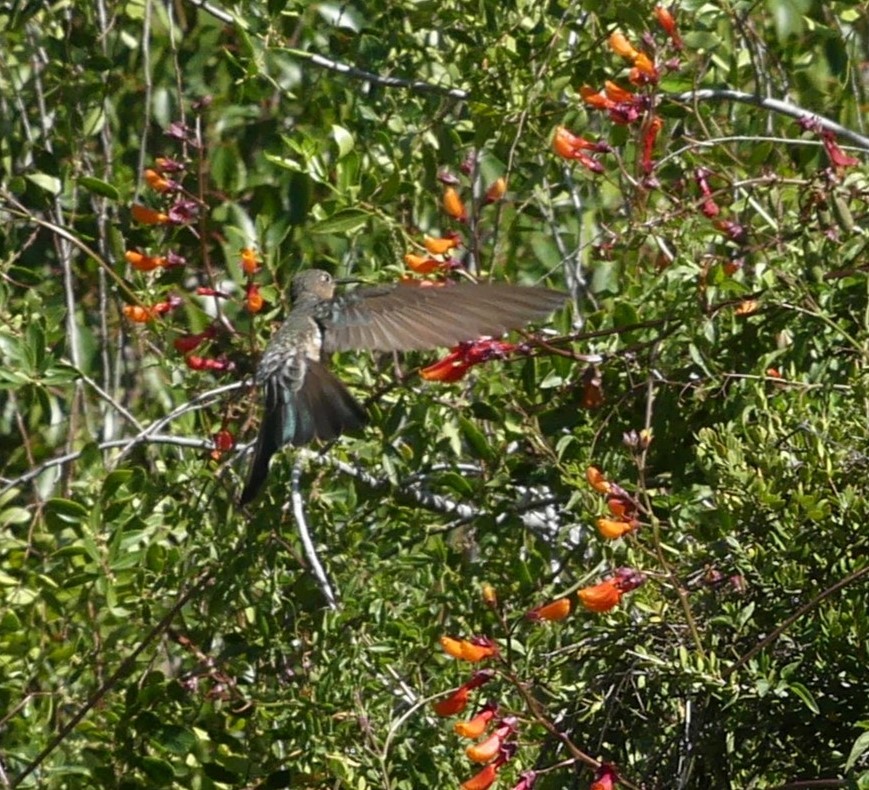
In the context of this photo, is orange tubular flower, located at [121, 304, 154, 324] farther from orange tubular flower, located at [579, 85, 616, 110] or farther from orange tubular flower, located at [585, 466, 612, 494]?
orange tubular flower, located at [585, 466, 612, 494]

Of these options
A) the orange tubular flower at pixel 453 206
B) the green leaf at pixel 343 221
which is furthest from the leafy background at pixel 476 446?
the orange tubular flower at pixel 453 206

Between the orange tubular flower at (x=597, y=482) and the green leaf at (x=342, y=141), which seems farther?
the green leaf at (x=342, y=141)

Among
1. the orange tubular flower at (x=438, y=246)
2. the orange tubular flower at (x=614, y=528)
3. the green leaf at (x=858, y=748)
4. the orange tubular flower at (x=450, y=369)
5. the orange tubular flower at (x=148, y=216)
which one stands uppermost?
the orange tubular flower at (x=148, y=216)

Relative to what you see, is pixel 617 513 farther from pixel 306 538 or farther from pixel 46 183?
pixel 46 183

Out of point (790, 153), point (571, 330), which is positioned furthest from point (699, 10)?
point (571, 330)

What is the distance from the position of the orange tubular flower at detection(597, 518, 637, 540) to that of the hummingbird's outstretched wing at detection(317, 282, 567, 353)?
1.38 feet

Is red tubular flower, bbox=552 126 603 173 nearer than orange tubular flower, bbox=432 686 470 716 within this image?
No

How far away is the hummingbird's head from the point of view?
10.5ft

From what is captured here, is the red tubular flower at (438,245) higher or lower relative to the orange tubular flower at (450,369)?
higher

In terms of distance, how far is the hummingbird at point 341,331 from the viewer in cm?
260

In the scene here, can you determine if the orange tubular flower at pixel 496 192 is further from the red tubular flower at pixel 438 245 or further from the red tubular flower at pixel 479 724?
the red tubular flower at pixel 479 724

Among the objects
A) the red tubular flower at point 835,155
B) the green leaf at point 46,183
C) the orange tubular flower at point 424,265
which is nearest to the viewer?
the red tubular flower at point 835,155

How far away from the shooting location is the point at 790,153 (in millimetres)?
3221

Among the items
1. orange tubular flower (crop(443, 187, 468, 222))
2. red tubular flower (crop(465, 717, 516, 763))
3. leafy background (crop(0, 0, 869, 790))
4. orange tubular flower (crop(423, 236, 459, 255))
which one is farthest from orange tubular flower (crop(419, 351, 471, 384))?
red tubular flower (crop(465, 717, 516, 763))
